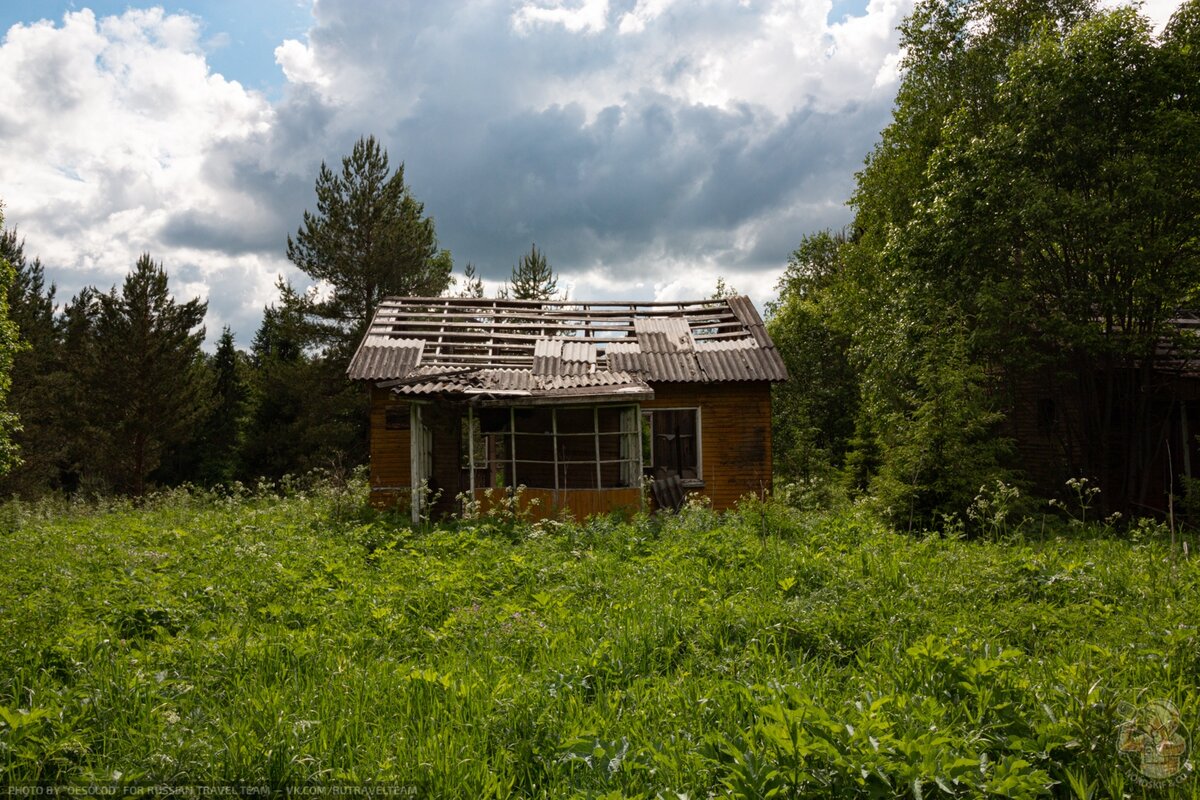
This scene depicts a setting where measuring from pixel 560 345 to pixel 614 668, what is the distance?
41.7ft

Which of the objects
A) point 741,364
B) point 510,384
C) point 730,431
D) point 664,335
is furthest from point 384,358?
point 741,364

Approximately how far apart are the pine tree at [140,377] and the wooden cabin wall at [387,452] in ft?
51.3

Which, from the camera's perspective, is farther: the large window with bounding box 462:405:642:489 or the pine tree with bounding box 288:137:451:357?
the pine tree with bounding box 288:137:451:357

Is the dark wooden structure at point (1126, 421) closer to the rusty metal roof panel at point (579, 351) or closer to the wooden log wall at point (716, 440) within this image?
the wooden log wall at point (716, 440)

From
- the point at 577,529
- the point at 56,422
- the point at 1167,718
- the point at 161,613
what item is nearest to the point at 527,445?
the point at 577,529

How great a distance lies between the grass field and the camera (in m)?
3.38

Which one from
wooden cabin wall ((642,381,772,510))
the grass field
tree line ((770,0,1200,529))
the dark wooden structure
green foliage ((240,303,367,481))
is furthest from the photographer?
green foliage ((240,303,367,481))

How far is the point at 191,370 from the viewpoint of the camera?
28.4 meters

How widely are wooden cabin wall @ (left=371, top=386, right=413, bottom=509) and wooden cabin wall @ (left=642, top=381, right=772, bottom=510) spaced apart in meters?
5.28

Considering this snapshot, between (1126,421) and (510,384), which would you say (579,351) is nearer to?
(510,384)

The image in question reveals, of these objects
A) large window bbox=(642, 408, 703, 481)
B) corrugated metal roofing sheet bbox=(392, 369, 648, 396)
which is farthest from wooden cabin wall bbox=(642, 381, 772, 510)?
corrugated metal roofing sheet bbox=(392, 369, 648, 396)

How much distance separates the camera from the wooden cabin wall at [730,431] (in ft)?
52.4

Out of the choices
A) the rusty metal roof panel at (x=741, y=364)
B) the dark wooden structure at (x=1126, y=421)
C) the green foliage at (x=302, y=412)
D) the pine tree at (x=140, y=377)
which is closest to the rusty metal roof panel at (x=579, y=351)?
the rusty metal roof panel at (x=741, y=364)

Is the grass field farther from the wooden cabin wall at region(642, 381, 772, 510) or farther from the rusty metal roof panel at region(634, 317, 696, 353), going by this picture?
the rusty metal roof panel at region(634, 317, 696, 353)
